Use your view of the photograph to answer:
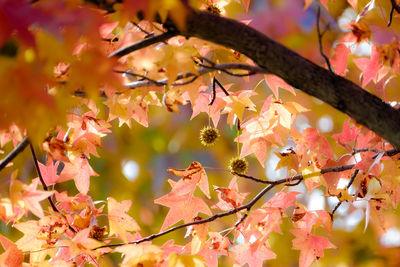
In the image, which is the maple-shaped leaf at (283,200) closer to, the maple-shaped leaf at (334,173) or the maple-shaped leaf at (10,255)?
the maple-shaped leaf at (334,173)

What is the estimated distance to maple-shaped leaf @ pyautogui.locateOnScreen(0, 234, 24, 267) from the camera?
1.08m

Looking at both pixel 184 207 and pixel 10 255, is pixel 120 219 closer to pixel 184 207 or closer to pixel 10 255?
pixel 184 207

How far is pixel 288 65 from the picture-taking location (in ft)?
2.75

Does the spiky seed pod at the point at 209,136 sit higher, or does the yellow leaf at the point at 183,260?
the spiky seed pod at the point at 209,136

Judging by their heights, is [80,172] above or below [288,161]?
below

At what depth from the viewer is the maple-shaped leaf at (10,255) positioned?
3.55ft

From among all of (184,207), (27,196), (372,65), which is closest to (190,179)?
(184,207)

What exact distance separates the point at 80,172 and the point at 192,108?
0.39m

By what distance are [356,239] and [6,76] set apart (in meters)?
2.79

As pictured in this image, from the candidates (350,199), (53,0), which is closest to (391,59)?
(350,199)

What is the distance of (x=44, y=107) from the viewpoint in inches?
26.2

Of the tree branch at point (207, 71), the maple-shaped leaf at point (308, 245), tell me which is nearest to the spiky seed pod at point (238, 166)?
the maple-shaped leaf at point (308, 245)

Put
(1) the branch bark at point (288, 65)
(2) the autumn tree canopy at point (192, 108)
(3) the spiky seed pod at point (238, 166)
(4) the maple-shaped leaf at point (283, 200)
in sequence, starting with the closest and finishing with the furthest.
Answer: (2) the autumn tree canopy at point (192, 108)
(1) the branch bark at point (288, 65)
(4) the maple-shaped leaf at point (283, 200)
(3) the spiky seed pod at point (238, 166)

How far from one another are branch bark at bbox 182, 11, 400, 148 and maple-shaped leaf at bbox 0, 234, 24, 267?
71cm
